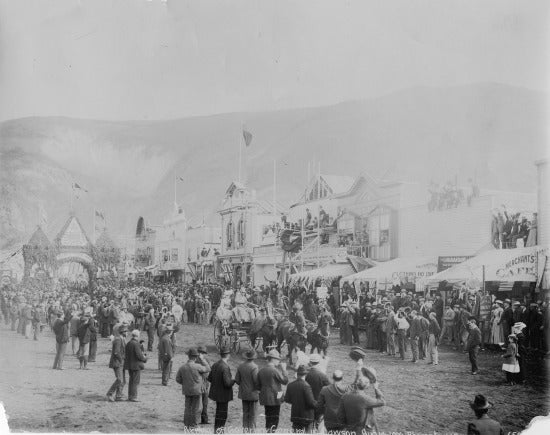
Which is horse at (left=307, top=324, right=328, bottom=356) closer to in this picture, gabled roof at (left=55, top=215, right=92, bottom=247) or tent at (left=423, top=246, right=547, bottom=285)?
tent at (left=423, top=246, right=547, bottom=285)

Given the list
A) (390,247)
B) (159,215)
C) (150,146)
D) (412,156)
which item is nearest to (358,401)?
(390,247)

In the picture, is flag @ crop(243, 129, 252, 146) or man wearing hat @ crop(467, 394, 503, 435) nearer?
man wearing hat @ crop(467, 394, 503, 435)

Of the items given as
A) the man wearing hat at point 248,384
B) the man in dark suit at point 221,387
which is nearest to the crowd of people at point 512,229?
the man wearing hat at point 248,384

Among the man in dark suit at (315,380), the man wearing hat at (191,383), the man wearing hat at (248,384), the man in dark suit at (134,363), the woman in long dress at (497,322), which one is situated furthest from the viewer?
the woman in long dress at (497,322)

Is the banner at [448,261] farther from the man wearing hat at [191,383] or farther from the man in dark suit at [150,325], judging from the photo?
the man in dark suit at [150,325]

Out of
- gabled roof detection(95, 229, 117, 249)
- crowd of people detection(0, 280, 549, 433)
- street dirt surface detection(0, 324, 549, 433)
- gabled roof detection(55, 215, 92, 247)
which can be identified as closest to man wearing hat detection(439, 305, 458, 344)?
crowd of people detection(0, 280, 549, 433)

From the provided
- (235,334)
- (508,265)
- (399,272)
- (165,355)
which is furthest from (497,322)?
(165,355)

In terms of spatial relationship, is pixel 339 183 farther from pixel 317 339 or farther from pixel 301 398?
pixel 301 398

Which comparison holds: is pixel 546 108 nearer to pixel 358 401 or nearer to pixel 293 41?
pixel 293 41
